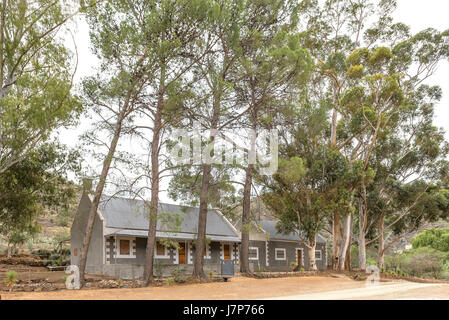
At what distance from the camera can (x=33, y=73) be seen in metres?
17.8

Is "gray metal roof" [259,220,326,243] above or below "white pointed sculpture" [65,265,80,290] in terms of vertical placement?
above

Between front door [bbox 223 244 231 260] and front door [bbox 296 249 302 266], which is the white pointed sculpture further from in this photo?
front door [bbox 296 249 302 266]

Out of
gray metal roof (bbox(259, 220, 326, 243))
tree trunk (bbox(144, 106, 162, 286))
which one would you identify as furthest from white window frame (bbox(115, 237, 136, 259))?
gray metal roof (bbox(259, 220, 326, 243))

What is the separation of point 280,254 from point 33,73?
78.9ft

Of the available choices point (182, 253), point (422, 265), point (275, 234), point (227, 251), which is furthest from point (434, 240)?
point (182, 253)

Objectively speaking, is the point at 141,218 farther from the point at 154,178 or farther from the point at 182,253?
the point at 154,178

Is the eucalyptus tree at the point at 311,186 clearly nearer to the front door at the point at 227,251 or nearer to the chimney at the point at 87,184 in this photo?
the front door at the point at 227,251

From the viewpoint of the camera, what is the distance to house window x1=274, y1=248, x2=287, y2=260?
3394 centimetres

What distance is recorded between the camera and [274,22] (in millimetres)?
20203

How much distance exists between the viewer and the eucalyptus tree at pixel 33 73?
49.2ft

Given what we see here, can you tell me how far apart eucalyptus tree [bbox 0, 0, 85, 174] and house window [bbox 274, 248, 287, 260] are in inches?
865

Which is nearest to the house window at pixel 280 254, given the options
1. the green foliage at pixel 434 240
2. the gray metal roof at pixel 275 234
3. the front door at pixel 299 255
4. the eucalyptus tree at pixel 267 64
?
the gray metal roof at pixel 275 234

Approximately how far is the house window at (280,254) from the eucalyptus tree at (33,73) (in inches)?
865

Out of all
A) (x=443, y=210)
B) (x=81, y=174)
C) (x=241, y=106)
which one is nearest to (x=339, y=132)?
(x=443, y=210)
